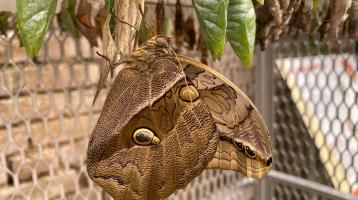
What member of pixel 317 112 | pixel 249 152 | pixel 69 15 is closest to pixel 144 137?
pixel 249 152

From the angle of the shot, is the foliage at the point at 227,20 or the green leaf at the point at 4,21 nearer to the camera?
the foliage at the point at 227,20

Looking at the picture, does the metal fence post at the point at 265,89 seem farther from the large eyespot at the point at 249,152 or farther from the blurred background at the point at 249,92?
the large eyespot at the point at 249,152

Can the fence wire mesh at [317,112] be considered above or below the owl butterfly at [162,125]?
below

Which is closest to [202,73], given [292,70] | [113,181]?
[113,181]

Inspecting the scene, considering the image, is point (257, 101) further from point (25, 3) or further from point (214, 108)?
point (25, 3)

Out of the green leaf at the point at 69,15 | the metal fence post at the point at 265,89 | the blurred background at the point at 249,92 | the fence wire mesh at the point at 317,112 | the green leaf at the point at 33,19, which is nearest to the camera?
the green leaf at the point at 33,19

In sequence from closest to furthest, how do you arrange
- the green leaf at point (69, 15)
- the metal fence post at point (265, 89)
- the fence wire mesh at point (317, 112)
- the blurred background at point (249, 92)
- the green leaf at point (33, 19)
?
the green leaf at point (33, 19) → the green leaf at point (69, 15) → the blurred background at point (249, 92) → the fence wire mesh at point (317, 112) → the metal fence post at point (265, 89)

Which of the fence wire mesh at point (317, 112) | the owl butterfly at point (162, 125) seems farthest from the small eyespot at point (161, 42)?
the fence wire mesh at point (317, 112)

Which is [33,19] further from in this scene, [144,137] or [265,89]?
[265,89]
